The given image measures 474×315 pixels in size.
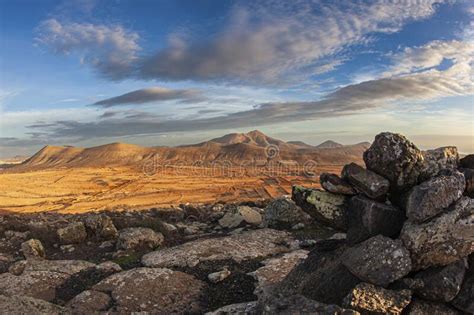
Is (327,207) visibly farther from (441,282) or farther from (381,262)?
(441,282)

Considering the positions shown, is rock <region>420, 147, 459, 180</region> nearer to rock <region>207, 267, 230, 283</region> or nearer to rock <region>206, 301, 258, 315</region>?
rock <region>206, 301, 258, 315</region>

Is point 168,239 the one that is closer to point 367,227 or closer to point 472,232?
point 367,227

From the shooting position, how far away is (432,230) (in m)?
7.90

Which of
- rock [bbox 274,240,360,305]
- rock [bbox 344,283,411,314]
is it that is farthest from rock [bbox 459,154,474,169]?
rock [bbox 344,283,411,314]

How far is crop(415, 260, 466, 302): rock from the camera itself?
7562 millimetres

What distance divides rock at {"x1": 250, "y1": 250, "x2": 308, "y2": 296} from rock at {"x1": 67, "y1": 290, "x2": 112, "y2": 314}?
12.7 ft

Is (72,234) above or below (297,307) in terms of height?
below

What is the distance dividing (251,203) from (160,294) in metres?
15.6

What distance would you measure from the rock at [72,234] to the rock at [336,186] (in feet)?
39.8

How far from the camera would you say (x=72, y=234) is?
696 inches

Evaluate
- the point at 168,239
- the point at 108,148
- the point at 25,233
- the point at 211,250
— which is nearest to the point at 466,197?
the point at 211,250

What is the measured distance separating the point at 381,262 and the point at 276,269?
4.87 meters

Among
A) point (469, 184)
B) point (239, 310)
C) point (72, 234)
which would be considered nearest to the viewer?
point (469, 184)

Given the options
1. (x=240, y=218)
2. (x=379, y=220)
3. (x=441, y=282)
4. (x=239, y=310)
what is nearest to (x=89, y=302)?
(x=239, y=310)
